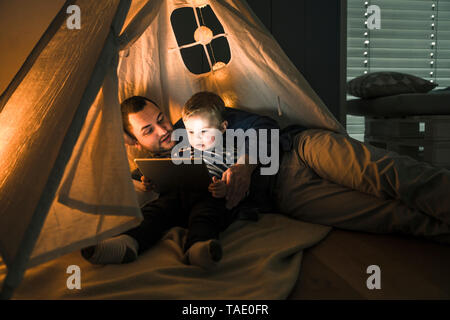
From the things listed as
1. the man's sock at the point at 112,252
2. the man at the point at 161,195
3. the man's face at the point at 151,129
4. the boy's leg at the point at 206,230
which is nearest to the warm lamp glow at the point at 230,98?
the man at the point at 161,195

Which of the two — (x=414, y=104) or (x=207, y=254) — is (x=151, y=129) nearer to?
(x=207, y=254)

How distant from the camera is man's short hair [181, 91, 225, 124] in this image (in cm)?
148

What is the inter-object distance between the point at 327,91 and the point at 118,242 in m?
1.88

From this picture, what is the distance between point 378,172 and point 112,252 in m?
0.80

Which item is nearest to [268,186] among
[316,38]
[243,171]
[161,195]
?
[243,171]

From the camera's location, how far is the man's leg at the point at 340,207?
114 cm

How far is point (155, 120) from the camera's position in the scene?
60.7 inches

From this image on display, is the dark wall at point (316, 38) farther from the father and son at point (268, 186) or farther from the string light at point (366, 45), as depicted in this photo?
the father and son at point (268, 186)

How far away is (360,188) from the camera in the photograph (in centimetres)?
124

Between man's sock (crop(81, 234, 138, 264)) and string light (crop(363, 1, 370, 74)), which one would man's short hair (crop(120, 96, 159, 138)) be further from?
string light (crop(363, 1, 370, 74))

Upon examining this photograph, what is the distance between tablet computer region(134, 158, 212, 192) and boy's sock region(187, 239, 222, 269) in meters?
0.32

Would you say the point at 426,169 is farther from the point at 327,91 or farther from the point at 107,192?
the point at 327,91

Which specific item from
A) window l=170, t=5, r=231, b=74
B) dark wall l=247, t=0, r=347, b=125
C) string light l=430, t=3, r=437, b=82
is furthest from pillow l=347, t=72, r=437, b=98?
window l=170, t=5, r=231, b=74
